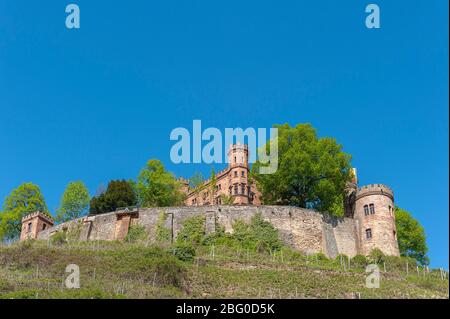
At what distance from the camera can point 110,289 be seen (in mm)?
32031

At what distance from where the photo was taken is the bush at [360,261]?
44.7 m

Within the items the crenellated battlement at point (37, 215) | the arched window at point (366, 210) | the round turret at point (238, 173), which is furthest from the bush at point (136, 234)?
the round turret at point (238, 173)

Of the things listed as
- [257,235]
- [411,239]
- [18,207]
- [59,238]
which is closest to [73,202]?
[18,207]

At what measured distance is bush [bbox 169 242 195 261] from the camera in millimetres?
40406

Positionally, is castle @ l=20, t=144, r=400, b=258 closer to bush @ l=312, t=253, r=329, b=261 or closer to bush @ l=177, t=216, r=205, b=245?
bush @ l=177, t=216, r=205, b=245

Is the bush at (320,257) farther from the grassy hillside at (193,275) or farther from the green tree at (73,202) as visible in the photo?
the green tree at (73,202)

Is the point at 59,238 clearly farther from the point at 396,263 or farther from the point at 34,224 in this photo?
the point at 396,263

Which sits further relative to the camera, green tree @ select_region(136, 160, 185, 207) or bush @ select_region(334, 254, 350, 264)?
green tree @ select_region(136, 160, 185, 207)

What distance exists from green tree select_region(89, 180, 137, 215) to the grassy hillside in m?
13.5

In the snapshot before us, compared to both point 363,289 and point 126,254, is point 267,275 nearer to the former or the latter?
point 363,289

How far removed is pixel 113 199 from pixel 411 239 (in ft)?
93.3

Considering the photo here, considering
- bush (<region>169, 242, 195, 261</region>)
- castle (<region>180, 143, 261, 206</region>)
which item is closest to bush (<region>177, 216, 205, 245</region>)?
bush (<region>169, 242, 195, 261</region>)

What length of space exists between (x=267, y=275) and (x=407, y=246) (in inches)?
1055

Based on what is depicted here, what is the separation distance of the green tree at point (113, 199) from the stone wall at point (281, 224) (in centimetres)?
752
